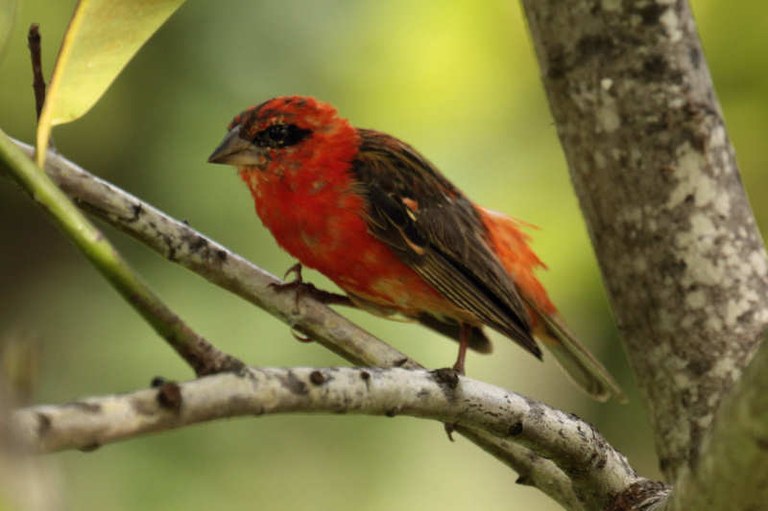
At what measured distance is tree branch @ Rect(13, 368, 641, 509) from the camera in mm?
1469

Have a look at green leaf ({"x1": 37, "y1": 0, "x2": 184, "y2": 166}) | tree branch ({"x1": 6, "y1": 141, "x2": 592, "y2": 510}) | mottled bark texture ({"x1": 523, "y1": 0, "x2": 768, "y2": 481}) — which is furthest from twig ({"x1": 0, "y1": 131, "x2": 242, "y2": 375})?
mottled bark texture ({"x1": 523, "y1": 0, "x2": 768, "y2": 481})

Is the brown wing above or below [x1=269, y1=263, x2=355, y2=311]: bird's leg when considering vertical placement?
above

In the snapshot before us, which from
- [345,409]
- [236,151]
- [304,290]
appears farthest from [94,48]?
[236,151]

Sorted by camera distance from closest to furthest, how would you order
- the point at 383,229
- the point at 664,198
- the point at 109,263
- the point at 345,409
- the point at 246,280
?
the point at 109,263 → the point at 345,409 → the point at 246,280 → the point at 664,198 → the point at 383,229

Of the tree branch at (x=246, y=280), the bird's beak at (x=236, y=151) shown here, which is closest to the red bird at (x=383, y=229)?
the bird's beak at (x=236, y=151)

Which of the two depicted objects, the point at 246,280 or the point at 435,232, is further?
the point at 435,232

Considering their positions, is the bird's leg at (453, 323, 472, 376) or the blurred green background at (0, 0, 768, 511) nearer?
the bird's leg at (453, 323, 472, 376)

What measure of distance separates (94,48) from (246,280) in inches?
33.6

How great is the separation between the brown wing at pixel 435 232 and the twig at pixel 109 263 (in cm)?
239

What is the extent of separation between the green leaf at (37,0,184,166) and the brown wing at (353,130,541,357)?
2019 millimetres

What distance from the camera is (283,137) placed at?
4305mm

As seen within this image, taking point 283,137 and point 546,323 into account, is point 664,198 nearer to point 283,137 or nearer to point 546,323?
point 546,323

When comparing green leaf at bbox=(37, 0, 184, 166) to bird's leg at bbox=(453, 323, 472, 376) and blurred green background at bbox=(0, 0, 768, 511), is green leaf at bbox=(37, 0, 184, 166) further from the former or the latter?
blurred green background at bbox=(0, 0, 768, 511)

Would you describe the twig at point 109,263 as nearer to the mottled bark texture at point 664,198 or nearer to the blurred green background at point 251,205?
the mottled bark texture at point 664,198
